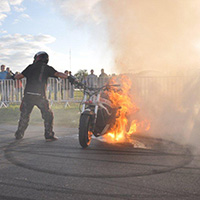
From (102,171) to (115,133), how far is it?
264 centimetres

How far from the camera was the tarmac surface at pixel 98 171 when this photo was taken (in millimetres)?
2994

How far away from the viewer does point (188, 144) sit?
5.76m

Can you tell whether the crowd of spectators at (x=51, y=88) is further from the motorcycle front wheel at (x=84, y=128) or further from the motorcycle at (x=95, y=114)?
the motorcycle front wheel at (x=84, y=128)

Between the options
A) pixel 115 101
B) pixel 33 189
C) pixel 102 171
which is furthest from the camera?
pixel 115 101

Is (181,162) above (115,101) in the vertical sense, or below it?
below

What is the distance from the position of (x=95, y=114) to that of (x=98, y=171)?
1.61m

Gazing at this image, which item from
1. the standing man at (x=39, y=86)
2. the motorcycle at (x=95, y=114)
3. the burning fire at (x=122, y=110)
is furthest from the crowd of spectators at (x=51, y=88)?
the motorcycle at (x=95, y=114)

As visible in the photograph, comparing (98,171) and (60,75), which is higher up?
(60,75)

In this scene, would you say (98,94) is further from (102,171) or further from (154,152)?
(102,171)

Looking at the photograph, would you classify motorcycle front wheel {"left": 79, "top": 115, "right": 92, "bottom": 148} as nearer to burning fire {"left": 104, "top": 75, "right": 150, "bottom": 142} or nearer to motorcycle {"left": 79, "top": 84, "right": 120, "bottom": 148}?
motorcycle {"left": 79, "top": 84, "right": 120, "bottom": 148}

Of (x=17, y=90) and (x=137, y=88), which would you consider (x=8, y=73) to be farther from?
(x=137, y=88)

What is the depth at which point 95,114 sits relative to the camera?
5.24m

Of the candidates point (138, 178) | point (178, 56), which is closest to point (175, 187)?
point (138, 178)

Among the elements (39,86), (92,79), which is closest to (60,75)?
(39,86)
